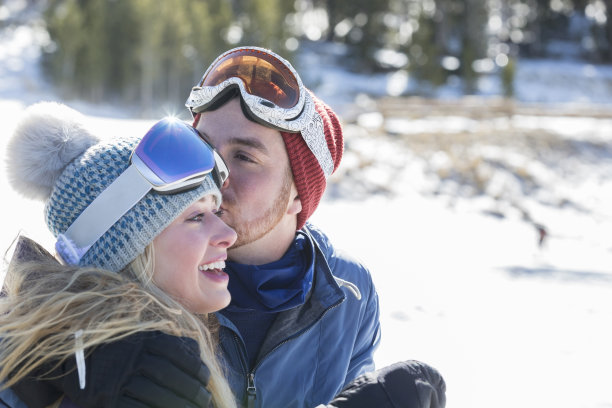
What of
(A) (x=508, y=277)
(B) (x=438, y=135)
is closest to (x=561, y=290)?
(A) (x=508, y=277)

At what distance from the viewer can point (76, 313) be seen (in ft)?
4.92

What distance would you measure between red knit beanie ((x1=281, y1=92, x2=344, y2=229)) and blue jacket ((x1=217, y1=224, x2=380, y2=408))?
0.12 m

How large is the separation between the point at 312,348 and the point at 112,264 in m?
0.78

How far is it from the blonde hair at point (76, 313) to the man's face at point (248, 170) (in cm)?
59

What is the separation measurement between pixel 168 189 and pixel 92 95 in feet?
97.3

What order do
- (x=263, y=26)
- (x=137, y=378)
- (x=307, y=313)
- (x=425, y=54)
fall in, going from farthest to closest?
(x=425, y=54), (x=263, y=26), (x=307, y=313), (x=137, y=378)

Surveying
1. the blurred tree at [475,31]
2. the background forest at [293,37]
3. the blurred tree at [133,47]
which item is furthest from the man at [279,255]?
the blurred tree at [475,31]

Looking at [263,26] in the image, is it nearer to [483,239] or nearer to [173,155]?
[483,239]

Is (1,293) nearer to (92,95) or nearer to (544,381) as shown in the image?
(544,381)

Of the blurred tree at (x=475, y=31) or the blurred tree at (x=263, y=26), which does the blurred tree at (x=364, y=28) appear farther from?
the blurred tree at (x=263, y=26)

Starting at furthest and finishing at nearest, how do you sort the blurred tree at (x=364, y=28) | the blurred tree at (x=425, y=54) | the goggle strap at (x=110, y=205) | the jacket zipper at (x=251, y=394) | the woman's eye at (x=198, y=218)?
the blurred tree at (x=364, y=28) → the blurred tree at (x=425, y=54) → the jacket zipper at (x=251, y=394) → the woman's eye at (x=198, y=218) → the goggle strap at (x=110, y=205)

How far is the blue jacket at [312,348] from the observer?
6.75 ft

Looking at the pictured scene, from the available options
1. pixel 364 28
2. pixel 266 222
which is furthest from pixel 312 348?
pixel 364 28

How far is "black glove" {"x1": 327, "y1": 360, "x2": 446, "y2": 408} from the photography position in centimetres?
172
